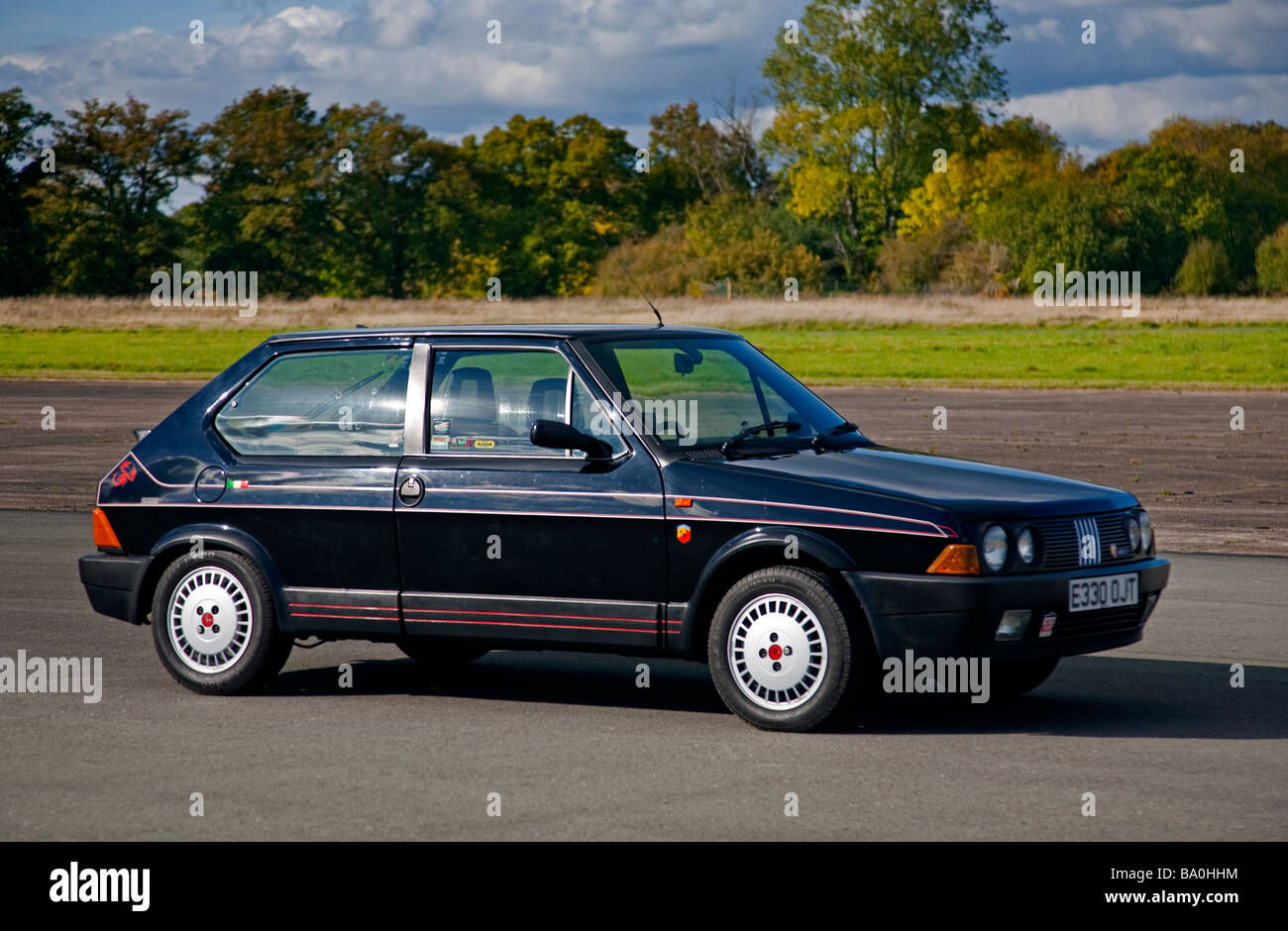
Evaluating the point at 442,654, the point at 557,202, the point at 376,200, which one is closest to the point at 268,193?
the point at 376,200

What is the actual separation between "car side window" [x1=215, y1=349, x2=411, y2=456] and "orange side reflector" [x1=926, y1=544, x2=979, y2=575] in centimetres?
255

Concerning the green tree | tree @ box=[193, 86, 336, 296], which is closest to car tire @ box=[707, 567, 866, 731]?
the green tree

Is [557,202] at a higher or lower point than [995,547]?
higher

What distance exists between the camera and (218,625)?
8234 mm

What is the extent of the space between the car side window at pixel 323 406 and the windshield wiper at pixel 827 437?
74.6 inches

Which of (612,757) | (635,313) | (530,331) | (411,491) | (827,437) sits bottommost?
(612,757)

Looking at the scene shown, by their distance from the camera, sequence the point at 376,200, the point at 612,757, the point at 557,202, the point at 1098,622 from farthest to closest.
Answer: the point at 557,202, the point at 376,200, the point at 1098,622, the point at 612,757

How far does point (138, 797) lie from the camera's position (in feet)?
20.6

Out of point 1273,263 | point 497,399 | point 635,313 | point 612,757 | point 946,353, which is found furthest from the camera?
point 1273,263

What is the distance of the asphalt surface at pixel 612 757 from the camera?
5914 millimetres

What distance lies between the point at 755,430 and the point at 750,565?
807 mm

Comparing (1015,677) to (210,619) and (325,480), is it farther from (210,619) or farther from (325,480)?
(210,619)

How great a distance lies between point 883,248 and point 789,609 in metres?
77.0

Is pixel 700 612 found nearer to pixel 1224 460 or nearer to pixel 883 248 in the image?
pixel 1224 460
